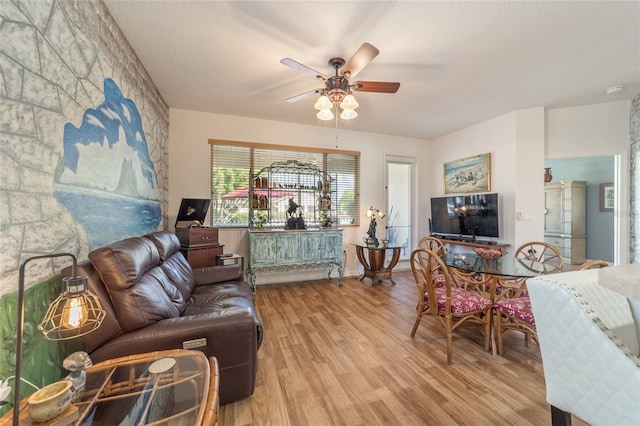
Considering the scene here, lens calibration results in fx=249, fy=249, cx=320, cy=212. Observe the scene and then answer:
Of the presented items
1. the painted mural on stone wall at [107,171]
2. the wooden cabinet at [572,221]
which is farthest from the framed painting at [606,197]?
the painted mural on stone wall at [107,171]

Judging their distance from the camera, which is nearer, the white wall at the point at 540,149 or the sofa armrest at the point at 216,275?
the sofa armrest at the point at 216,275

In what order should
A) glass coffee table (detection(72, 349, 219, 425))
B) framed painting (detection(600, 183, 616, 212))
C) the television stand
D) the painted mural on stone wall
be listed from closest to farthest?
glass coffee table (detection(72, 349, 219, 425)), the painted mural on stone wall, the television stand, framed painting (detection(600, 183, 616, 212))

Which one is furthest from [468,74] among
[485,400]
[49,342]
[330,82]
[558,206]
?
[558,206]

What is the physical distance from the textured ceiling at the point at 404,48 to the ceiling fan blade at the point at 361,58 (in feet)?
0.91

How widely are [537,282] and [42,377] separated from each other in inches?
93.9

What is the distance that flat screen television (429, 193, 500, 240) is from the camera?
406 centimetres

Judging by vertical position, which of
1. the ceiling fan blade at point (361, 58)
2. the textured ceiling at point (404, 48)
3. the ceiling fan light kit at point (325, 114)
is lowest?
the ceiling fan light kit at point (325, 114)

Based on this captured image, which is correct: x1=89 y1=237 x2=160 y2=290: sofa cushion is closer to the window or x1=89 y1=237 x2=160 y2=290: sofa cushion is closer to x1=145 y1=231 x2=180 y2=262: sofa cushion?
x1=145 y1=231 x2=180 y2=262: sofa cushion

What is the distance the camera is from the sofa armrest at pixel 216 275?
2736 mm

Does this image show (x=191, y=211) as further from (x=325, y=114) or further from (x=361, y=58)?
(x=361, y=58)

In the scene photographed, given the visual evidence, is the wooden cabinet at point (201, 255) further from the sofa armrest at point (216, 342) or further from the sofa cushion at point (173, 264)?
the sofa armrest at point (216, 342)

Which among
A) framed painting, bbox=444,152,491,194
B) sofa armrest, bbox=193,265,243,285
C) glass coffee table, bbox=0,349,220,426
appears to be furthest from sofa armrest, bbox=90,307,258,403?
framed painting, bbox=444,152,491,194

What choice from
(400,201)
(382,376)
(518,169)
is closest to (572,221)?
(518,169)

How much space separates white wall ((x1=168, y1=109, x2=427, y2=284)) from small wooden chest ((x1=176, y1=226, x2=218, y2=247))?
0.70 m
